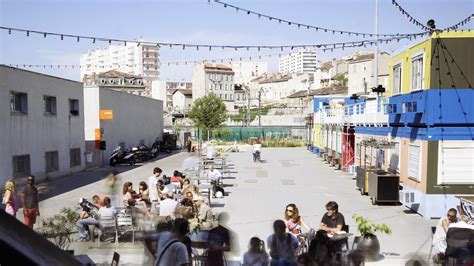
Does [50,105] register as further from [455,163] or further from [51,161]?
[455,163]

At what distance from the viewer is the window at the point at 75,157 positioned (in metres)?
23.9

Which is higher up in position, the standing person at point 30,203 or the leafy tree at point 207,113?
Result: the leafy tree at point 207,113

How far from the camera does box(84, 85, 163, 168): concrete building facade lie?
28531 mm

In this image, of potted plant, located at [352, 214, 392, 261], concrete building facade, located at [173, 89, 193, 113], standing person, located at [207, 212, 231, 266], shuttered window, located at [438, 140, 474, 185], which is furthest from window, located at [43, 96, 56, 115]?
concrete building facade, located at [173, 89, 193, 113]

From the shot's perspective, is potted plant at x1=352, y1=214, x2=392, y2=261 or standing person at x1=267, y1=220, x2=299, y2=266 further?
potted plant at x1=352, y1=214, x2=392, y2=261

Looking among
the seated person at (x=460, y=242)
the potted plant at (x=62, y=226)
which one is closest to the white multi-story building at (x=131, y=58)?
the potted plant at (x=62, y=226)

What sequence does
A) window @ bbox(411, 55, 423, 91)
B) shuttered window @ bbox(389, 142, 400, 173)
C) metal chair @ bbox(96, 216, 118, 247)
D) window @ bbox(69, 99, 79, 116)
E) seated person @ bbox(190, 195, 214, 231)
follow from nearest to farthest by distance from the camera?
seated person @ bbox(190, 195, 214, 231)
metal chair @ bbox(96, 216, 118, 247)
window @ bbox(411, 55, 423, 91)
shuttered window @ bbox(389, 142, 400, 173)
window @ bbox(69, 99, 79, 116)

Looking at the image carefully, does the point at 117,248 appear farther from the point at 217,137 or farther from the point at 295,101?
the point at 295,101

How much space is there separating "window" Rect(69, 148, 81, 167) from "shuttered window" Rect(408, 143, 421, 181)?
1717 centimetres

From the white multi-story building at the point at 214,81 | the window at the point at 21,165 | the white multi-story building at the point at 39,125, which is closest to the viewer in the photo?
the white multi-story building at the point at 39,125

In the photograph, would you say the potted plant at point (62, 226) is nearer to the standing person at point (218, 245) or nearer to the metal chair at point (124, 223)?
the metal chair at point (124, 223)

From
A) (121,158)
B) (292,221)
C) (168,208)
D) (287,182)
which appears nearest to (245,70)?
(121,158)

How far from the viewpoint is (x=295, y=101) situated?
100 metres

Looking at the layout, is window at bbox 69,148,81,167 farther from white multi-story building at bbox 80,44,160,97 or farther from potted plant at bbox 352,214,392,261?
white multi-story building at bbox 80,44,160,97
